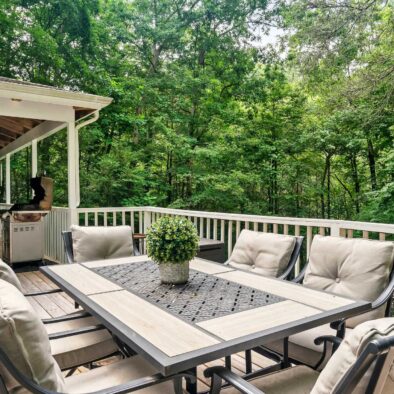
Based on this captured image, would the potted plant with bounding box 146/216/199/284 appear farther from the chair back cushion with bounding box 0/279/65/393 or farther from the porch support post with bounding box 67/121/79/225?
the porch support post with bounding box 67/121/79/225

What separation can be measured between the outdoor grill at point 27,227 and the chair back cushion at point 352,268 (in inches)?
189

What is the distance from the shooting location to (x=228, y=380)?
1.47 m

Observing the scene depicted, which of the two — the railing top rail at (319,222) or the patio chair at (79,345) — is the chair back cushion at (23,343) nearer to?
the patio chair at (79,345)

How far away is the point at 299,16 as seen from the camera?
9.41 metres

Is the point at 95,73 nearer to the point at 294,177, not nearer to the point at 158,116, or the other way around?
the point at 158,116

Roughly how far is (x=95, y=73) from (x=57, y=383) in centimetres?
1094

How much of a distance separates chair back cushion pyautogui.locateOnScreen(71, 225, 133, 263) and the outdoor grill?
293cm

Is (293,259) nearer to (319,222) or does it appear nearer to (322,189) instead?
(319,222)

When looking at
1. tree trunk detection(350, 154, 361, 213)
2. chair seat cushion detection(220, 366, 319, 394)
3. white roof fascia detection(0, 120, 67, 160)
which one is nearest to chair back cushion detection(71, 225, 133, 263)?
chair seat cushion detection(220, 366, 319, 394)

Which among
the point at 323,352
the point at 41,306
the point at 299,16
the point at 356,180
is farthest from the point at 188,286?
the point at 356,180

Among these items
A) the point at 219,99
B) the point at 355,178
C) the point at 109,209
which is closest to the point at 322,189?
the point at 355,178

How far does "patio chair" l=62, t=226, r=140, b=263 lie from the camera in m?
3.44

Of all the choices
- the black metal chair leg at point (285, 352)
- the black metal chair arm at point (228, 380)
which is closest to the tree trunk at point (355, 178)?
the black metal chair leg at point (285, 352)

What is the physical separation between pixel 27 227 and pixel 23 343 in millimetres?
5192
